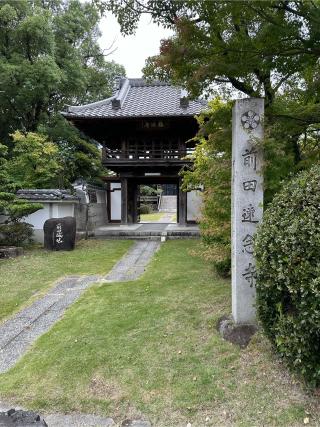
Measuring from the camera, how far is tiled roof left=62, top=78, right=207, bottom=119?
13.7 metres

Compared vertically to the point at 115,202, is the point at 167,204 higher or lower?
lower

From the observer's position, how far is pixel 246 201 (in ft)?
12.9

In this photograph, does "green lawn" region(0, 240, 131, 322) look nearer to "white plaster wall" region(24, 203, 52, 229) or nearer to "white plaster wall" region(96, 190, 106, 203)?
"white plaster wall" region(24, 203, 52, 229)

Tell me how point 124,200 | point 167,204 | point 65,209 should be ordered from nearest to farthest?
point 65,209, point 124,200, point 167,204

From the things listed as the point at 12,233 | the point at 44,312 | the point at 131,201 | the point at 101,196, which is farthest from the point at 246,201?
the point at 101,196

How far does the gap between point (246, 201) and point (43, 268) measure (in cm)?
594

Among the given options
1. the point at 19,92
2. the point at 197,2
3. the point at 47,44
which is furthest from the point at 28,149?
the point at 197,2

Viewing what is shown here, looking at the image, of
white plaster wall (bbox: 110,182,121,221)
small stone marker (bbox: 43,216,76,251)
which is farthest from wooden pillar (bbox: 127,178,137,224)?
small stone marker (bbox: 43,216,76,251)

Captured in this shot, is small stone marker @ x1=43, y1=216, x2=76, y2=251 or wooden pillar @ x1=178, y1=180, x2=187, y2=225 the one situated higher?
wooden pillar @ x1=178, y1=180, x2=187, y2=225

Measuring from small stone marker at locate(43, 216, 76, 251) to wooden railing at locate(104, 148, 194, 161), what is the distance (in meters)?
4.72

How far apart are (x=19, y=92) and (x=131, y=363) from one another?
16.1 meters

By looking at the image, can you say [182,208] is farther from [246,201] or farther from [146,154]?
[246,201]

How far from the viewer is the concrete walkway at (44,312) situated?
407 cm

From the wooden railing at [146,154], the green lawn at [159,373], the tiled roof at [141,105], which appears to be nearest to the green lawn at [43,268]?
the green lawn at [159,373]
